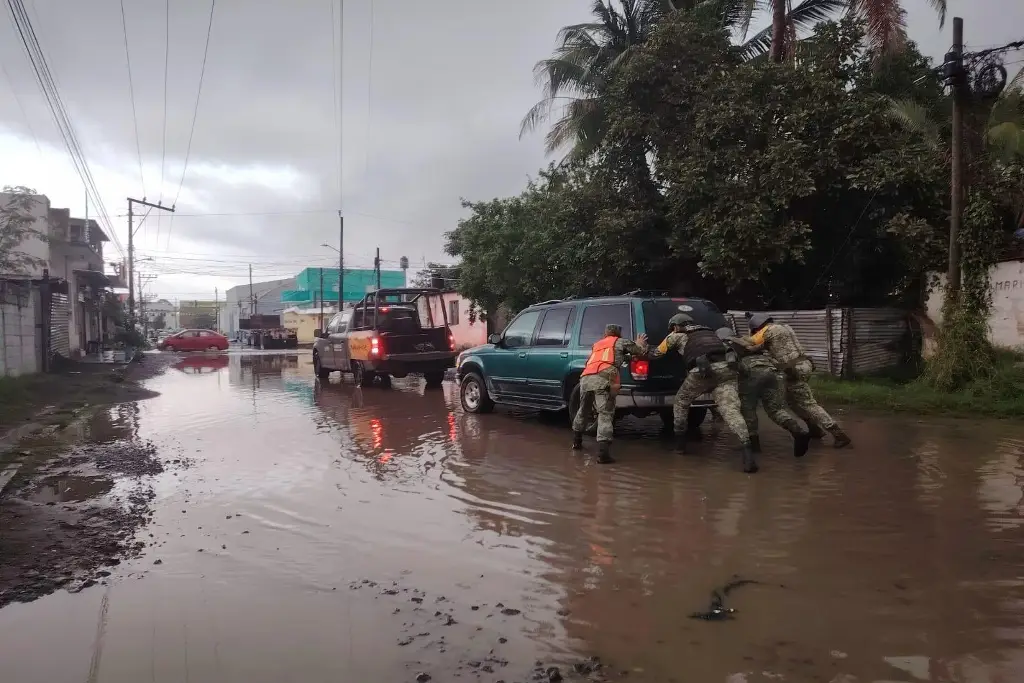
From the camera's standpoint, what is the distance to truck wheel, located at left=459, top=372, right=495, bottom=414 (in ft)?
36.8

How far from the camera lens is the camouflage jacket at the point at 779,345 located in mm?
7602

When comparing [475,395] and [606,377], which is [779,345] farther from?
[475,395]

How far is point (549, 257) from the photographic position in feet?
58.1

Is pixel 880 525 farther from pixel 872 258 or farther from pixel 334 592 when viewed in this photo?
pixel 872 258

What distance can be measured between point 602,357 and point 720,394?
1.26 metres

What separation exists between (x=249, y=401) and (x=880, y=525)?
11.7 meters

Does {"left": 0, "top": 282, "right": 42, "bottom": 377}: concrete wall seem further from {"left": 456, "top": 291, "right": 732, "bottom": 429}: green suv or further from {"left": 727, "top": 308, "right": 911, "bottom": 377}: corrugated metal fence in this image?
{"left": 727, "top": 308, "right": 911, "bottom": 377}: corrugated metal fence

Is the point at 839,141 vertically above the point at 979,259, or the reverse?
the point at 839,141

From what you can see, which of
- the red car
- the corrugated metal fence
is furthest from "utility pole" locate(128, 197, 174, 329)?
the corrugated metal fence

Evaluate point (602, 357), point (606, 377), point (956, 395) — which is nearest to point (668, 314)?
point (602, 357)

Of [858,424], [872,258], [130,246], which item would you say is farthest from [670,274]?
[130,246]

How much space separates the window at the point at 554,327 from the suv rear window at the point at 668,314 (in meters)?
1.27

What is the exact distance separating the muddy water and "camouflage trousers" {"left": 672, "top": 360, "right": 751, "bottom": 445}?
1.52 ft

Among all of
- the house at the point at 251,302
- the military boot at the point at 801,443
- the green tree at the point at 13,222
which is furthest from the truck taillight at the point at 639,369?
the house at the point at 251,302
